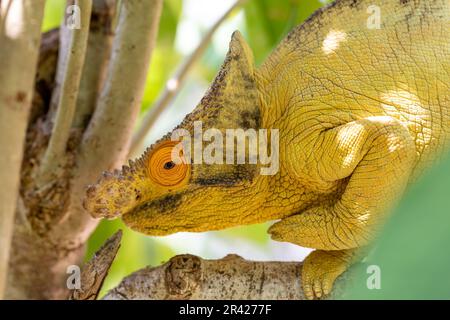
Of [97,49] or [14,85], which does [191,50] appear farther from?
[14,85]

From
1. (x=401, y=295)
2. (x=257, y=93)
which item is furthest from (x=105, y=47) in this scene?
Result: (x=401, y=295)

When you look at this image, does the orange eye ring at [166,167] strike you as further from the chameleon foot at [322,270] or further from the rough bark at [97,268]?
the chameleon foot at [322,270]

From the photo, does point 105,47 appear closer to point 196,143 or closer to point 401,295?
point 196,143

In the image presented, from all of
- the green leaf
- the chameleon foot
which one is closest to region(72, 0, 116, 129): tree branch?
the chameleon foot

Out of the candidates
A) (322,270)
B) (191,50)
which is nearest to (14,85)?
(322,270)

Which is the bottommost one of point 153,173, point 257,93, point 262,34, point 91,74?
point 153,173
